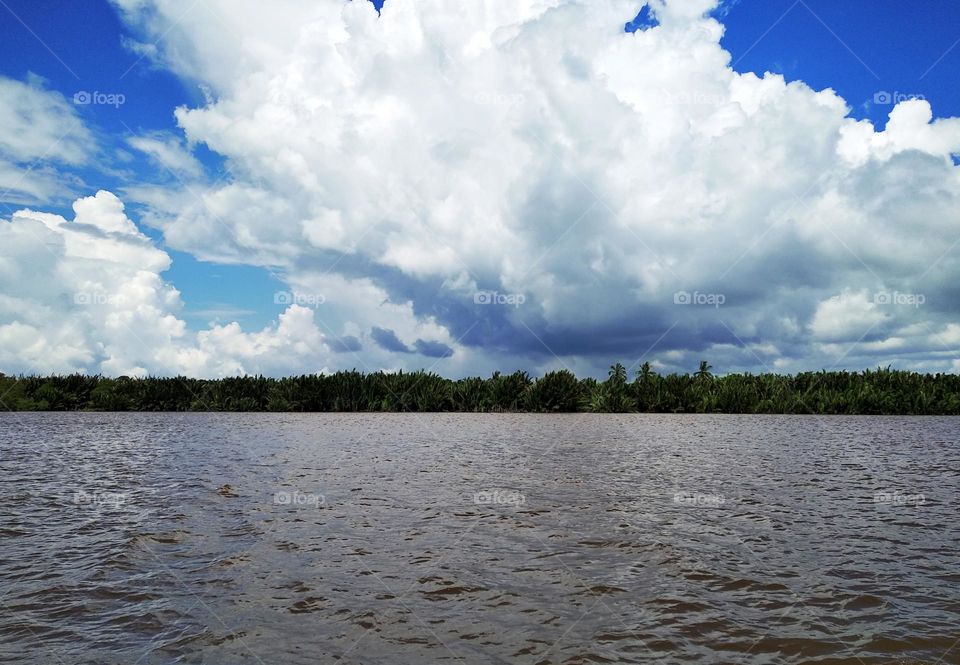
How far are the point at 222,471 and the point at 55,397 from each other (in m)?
51.7

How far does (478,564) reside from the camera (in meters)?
7.49

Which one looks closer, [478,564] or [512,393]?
[478,564]

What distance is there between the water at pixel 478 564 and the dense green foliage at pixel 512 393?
3395cm

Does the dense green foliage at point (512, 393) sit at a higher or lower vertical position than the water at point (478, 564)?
higher

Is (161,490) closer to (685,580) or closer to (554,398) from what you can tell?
(685,580)

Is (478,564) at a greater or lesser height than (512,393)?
Result: lesser

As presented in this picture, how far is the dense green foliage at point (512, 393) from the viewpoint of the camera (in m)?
49.3

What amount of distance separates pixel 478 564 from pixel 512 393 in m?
42.8

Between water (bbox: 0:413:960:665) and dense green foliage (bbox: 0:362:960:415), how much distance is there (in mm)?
33947

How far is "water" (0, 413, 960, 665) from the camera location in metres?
5.24

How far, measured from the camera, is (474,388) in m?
51.4

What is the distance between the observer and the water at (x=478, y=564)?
17.2 feet

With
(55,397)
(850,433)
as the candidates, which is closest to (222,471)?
(850,433)

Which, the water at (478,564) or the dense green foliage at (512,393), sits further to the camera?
the dense green foliage at (512,393)
